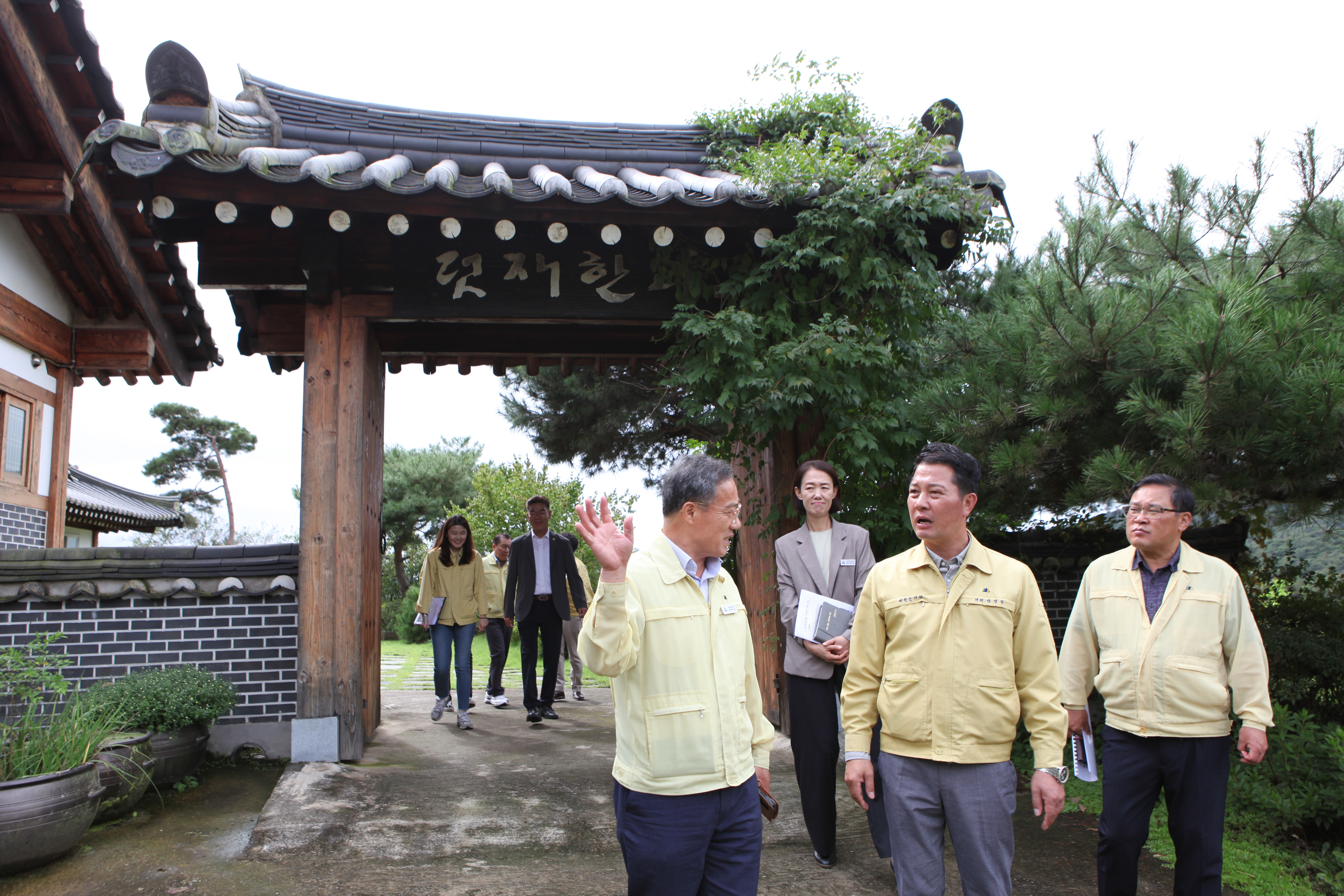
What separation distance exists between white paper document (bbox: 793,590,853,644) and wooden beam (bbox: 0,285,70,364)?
24.7 feet

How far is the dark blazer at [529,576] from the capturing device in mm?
7371

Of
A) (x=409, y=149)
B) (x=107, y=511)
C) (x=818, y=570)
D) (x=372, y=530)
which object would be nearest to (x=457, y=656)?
(x=372, y=530)

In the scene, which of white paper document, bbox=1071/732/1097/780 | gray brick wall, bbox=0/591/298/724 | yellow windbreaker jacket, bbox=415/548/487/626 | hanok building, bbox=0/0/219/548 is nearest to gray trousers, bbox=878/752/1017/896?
white paper document, bbox=1071/732/1097/780

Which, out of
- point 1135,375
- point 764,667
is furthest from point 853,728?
point 764,667

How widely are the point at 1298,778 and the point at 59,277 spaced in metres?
10.7

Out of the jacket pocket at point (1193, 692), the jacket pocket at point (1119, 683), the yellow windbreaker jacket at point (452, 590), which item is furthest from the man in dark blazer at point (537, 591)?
the jacket pocket at point (1193, 692)

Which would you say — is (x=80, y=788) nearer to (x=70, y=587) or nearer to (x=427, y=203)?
(x=70, y=587)

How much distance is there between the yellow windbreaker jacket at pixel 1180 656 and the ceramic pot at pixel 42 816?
431 cm

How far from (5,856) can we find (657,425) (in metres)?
9.50

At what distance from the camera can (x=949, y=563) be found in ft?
9.03

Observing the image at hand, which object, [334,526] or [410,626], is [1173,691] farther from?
[410,626]

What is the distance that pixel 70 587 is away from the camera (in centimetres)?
566

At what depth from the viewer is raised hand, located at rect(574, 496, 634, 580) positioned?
84.6 inches

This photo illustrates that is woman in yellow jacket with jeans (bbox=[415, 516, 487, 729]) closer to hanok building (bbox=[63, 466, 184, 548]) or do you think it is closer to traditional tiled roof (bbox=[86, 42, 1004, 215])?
traditional tiled roof (bbox=[86, 42, 1004, 215])
